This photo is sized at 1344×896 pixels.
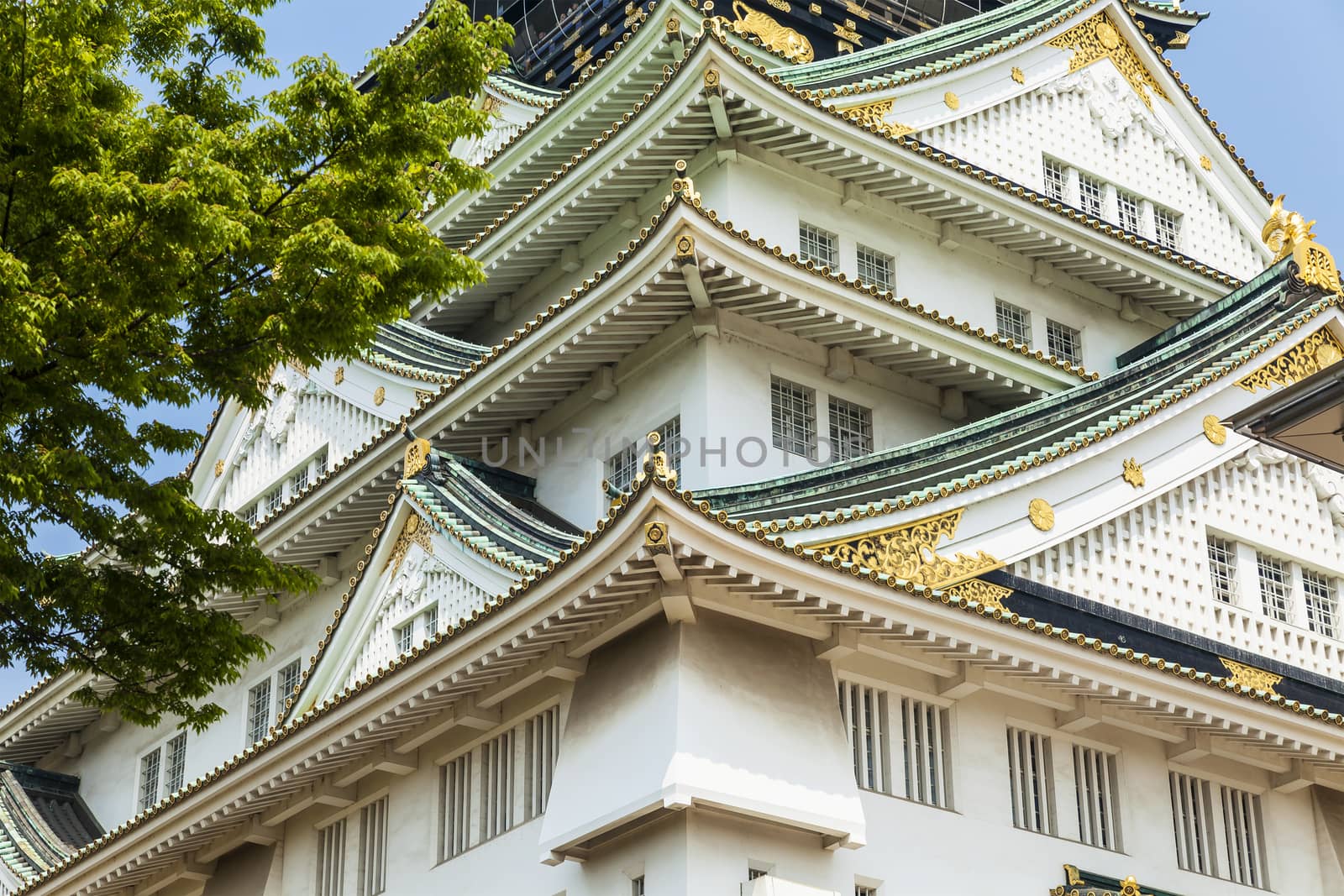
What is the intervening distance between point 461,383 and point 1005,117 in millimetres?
9339

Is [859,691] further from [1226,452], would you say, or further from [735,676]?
[1226,452]

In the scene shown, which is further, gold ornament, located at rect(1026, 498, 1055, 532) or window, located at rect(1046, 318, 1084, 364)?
window, located at rect(1046, 318, 1084, 364)

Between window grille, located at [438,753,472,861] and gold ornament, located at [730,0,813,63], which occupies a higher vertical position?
gold ornament, located at [730,0,813,63]

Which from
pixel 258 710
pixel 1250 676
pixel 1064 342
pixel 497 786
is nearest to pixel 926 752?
pixel 1250 676

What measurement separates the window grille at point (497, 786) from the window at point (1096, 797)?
564 centimetres

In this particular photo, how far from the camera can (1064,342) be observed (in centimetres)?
2528

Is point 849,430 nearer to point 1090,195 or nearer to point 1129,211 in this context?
point 1090,195

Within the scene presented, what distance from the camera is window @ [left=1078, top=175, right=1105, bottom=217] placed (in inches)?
1061

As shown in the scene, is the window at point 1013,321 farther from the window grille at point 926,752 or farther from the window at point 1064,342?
the window grille at point 926,752

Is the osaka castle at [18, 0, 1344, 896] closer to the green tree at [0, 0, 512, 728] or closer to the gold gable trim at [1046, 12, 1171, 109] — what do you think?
the gold gable trim at [1046, 12, 1171, 109]

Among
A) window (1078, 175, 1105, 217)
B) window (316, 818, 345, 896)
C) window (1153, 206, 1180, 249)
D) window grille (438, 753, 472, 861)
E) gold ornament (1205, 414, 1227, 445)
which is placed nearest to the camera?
window grille (438, 753, 472, 861)

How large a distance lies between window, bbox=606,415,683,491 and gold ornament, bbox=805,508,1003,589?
3692 mm

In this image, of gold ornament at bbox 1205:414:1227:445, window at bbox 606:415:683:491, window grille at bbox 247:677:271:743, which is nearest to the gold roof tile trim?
gold ornament at bbox 1205:414:1227:445

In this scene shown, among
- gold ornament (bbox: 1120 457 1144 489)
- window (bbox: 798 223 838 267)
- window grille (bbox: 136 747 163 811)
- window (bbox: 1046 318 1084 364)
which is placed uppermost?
window (bbox: 798 223 838 267)
